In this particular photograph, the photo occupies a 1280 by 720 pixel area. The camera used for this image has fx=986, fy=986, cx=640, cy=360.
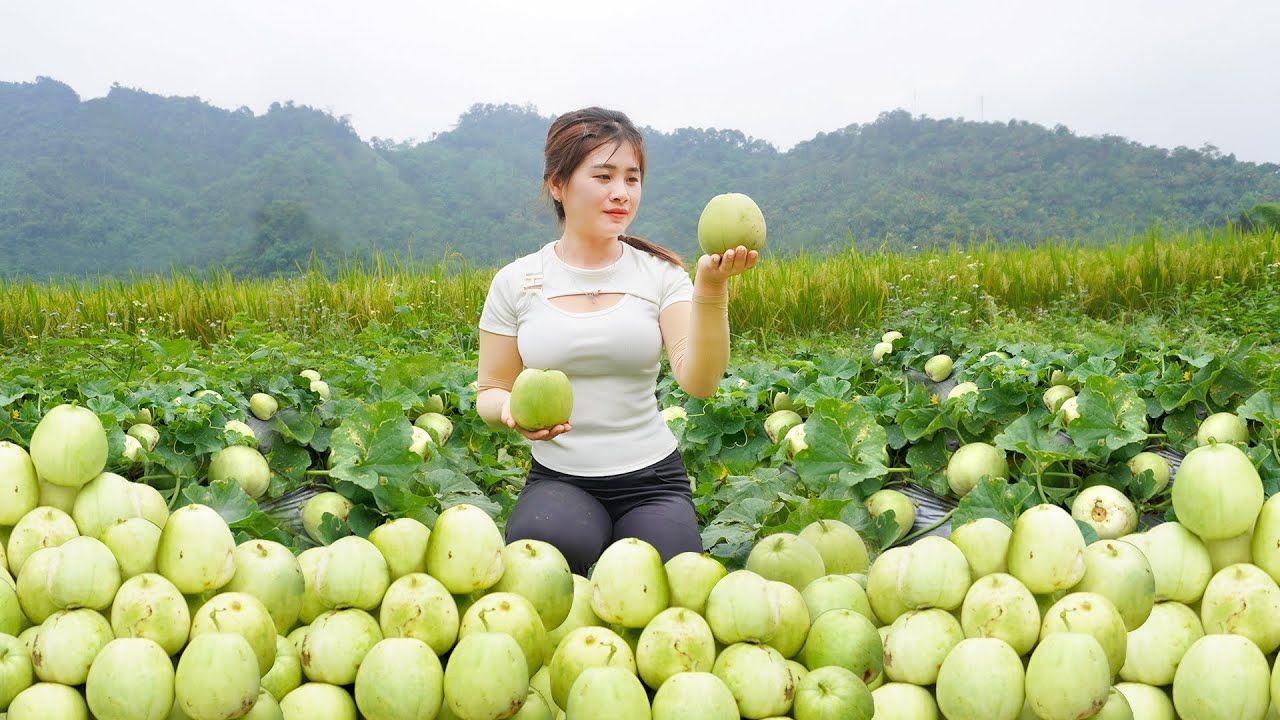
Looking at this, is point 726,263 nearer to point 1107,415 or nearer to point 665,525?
point 665,525

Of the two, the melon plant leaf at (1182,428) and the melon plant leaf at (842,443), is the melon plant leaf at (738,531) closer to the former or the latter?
the melon plant leaf at (842,443)

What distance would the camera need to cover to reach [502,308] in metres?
2.60

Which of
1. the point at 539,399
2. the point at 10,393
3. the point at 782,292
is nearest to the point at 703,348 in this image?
the point at 539,399

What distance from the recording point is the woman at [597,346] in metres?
2.40

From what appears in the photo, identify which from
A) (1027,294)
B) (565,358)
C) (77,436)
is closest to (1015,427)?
(565,358)

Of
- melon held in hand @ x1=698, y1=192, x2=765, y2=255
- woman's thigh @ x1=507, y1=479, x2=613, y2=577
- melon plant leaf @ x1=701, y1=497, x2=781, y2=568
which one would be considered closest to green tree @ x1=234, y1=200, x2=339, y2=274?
melon plant leaf @ x1=701, y1=497, x2=781, y2=568

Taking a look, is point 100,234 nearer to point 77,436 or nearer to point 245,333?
point 245,333

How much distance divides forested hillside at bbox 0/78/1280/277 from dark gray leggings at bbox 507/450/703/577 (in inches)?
508

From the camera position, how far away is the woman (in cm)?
240

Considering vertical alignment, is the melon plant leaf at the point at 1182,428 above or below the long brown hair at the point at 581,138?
below

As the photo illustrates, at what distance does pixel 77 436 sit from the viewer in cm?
159

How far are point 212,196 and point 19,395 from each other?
1086 inches

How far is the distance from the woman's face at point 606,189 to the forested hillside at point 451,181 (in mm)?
12932

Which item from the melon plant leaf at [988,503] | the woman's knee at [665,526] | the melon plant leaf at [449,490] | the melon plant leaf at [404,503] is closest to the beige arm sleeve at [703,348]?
the woman's knee at [665,526]
